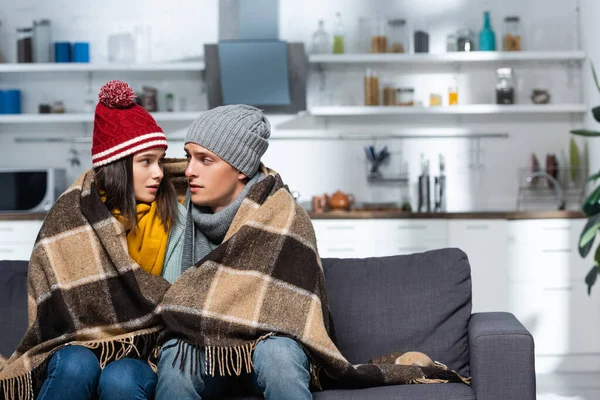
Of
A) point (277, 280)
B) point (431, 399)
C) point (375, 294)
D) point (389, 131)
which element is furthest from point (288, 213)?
point (389, 131)

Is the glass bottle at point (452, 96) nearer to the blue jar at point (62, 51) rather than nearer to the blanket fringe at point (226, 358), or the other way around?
the blue jar at point (62, 51)

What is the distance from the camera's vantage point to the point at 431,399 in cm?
247

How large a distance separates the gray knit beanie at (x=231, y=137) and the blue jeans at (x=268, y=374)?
54cm

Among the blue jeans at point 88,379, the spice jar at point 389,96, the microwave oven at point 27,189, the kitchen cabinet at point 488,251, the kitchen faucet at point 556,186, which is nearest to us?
the blue jeans at point 88,379

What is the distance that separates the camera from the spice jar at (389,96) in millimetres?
5871

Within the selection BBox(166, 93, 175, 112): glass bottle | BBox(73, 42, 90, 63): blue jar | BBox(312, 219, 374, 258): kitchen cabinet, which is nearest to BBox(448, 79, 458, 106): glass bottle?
BBox(312, 219, 374, 258): kitchen cabinet

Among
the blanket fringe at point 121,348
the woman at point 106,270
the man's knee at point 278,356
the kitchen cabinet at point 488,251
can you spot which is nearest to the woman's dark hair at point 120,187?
the woman at point 106,270

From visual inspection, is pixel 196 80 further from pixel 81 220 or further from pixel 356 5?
pixel 81 220

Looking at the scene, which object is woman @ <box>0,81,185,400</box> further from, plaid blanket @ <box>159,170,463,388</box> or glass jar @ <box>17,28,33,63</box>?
glass jar @ <box>17,28,33,63</box>

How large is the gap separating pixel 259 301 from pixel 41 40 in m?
4.06

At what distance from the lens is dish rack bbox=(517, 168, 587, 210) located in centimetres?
583

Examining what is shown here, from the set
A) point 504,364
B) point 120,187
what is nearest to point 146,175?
point 120,187

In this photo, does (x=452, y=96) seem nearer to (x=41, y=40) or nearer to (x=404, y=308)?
(x=41, y=40)

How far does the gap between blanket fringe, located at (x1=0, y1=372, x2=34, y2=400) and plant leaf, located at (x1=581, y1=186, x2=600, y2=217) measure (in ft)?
8.25
